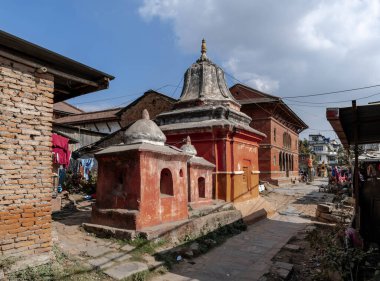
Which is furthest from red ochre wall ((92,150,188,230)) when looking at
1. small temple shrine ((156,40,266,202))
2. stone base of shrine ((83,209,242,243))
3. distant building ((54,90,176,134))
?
distant building ((54,90,176,134))

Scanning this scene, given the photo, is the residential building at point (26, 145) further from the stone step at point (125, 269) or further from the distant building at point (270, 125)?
the distant building at point (270, 125)

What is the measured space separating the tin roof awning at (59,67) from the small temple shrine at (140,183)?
2.14 metres

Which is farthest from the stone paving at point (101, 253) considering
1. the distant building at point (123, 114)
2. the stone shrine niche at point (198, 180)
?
the distant building at point (123, 114)

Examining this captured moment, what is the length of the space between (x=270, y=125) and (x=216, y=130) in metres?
15.0

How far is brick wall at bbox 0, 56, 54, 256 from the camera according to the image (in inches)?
225

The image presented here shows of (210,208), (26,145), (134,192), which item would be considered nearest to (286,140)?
(210,208)

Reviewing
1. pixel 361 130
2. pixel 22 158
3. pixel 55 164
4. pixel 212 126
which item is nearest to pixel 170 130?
pixel 212 126

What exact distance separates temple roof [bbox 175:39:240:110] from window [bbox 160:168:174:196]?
704 centimetres

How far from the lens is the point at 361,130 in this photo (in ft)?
28.7

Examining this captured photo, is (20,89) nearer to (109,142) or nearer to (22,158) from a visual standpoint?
(22,158)

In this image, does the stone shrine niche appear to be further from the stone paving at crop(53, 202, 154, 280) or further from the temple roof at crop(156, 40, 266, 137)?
the stone paving at crop(53, 202, 154, 280)

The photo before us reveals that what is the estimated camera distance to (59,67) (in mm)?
6766

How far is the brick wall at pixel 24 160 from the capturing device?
18.7 feet

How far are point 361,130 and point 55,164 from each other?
45.6 ft
